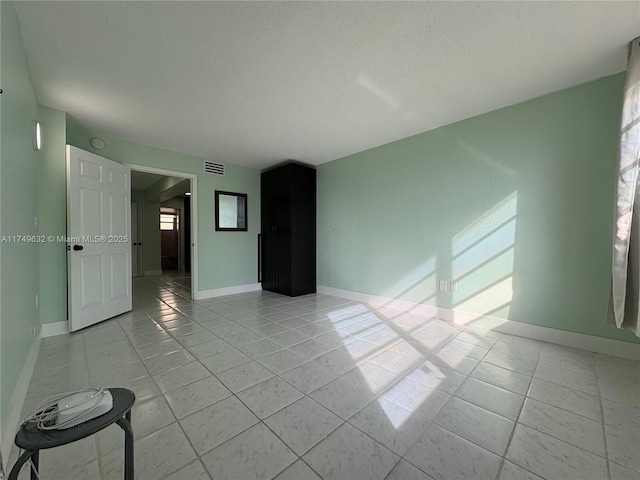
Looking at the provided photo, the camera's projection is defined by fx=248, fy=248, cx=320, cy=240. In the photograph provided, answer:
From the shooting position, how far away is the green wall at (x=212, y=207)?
139 inches

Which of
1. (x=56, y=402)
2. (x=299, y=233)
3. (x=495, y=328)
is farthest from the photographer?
(x=299, y=233)

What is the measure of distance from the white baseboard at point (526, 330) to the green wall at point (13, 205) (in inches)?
140

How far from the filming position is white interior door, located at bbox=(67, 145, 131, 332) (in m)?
2.74

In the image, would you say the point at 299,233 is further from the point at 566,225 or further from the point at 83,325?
the point at 566,225

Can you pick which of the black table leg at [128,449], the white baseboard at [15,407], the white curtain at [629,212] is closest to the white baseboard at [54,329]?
the white baseboard at [15,407]

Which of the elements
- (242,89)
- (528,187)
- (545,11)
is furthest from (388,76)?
(528,187)

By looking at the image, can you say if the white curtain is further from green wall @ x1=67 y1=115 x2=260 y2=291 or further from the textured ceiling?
green wall @ x1=67 y1=115 x2=260 y2=291

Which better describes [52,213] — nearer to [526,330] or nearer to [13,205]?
[13,205]

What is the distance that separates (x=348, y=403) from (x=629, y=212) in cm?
242

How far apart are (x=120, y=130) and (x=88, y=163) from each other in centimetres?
60

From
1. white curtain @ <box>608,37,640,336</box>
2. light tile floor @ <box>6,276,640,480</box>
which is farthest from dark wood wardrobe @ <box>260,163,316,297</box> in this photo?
white curtain @ <box>608,37,640,336</box>

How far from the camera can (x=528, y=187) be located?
251 cm

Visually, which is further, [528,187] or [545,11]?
[528,187]

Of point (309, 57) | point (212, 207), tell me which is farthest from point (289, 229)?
point (309, 57)
